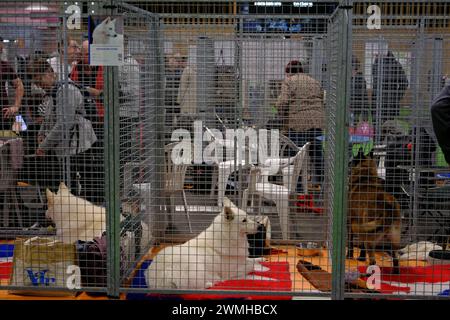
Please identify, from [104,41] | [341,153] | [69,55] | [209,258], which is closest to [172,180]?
[209,258]

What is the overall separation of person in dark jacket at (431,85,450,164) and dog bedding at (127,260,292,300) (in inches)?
62.9

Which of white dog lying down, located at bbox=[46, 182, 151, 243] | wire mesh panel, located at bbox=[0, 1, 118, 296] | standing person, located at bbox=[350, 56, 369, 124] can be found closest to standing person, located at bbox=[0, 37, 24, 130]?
wire mesh panel, located at bbox=[0, 1, 118, 296]

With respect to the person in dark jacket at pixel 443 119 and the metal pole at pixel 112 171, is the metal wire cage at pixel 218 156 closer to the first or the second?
the metal pole at pixel 112 171

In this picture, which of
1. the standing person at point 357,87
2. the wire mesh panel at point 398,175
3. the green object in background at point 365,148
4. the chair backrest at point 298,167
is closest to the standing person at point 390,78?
the wire mesh panel at point 398,175

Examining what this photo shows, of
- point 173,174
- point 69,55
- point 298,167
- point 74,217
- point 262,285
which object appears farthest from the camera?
point 69,55

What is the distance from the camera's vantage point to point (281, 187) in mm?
5902

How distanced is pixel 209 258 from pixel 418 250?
6.64 feet

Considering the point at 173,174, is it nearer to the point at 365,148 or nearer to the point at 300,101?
the point at 300,101

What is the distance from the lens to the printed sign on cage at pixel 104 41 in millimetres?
3898

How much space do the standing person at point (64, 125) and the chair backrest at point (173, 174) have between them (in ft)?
2.43

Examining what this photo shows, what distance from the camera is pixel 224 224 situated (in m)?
4.75

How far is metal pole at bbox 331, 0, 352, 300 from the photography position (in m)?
3.87

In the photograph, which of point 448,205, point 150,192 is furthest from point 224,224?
point 448,205

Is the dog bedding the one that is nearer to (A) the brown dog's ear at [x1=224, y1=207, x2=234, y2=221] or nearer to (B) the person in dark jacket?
(A) the brown dog's ear at [x1=224, y1=207, x2=234, y2=221]
